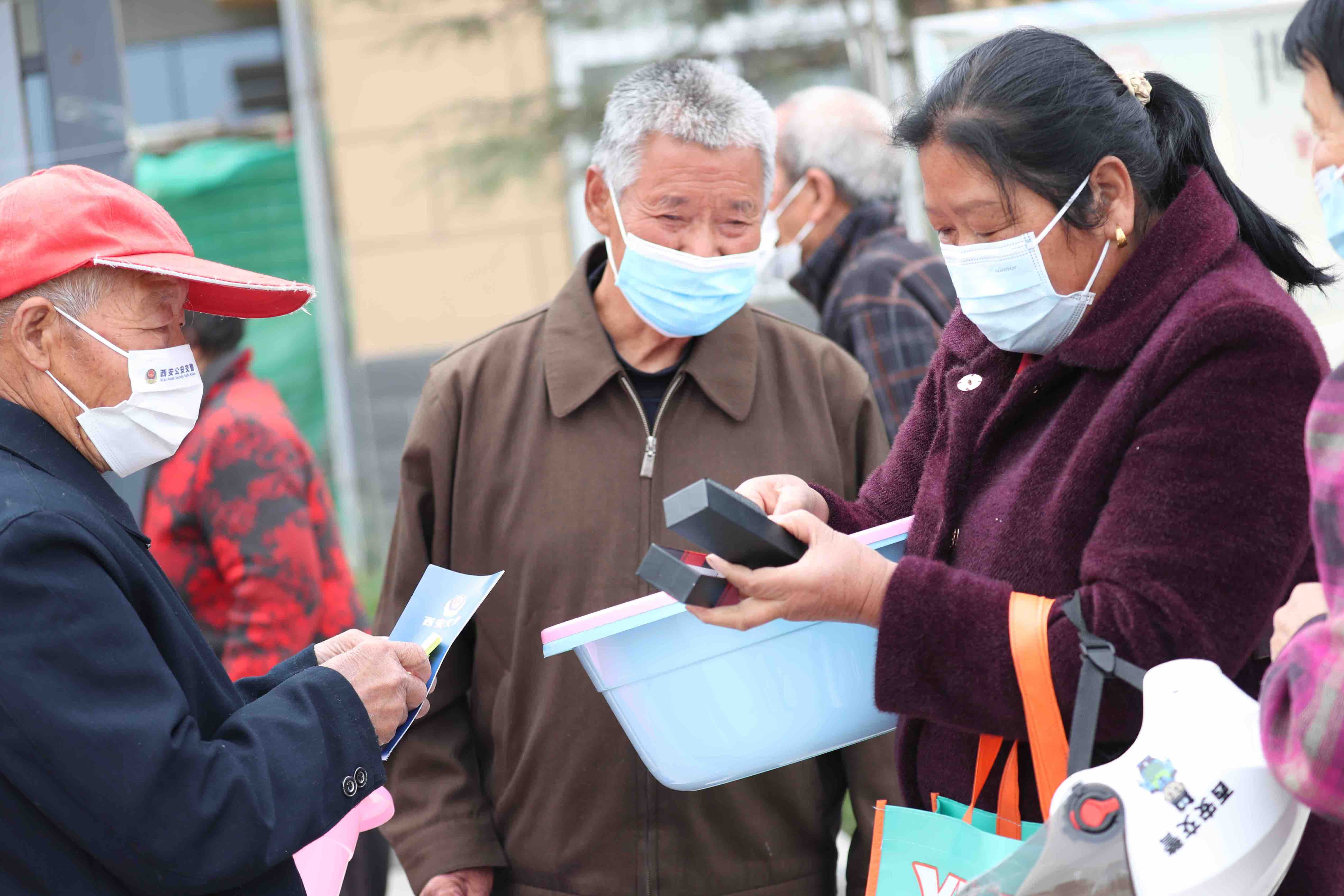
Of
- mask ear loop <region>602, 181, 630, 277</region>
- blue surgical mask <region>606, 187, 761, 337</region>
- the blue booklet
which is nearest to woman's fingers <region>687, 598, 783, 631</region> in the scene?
the blue booklet

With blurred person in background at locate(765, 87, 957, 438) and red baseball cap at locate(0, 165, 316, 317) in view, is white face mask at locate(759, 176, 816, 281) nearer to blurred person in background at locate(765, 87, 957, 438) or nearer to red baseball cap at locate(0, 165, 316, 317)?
blurred person in background at locate(765, 87, 957, 438)

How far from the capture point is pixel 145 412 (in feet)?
6.30

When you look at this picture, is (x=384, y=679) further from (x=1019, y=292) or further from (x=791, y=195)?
(x=791, y=195)

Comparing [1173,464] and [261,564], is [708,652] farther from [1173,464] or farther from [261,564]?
[261,564]

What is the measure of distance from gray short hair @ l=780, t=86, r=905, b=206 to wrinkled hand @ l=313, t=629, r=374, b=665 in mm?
2604

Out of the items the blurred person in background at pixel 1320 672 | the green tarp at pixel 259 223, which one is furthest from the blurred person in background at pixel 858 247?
the green tarp at pixel 259 223

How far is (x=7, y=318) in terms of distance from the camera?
5.94 ft

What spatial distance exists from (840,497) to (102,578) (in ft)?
4.06

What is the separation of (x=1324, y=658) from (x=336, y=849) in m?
1.41

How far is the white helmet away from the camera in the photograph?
57.4 inches

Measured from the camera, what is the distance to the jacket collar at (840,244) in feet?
13.4

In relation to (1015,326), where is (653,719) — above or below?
below

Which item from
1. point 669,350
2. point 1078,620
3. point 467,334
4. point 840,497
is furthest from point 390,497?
point 1078,620

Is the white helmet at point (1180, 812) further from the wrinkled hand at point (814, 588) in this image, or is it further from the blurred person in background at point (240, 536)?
the blurred person in background at point (240, 536)
